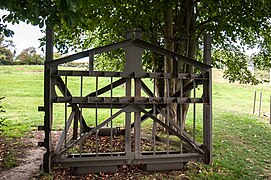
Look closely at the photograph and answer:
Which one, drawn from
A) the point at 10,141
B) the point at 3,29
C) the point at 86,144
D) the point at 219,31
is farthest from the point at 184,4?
the point at 10,141

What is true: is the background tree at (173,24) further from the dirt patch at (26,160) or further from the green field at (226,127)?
the dirt patch at (26,160)

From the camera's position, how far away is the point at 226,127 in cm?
953

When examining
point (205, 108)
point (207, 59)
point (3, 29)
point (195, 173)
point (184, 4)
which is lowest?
point (195, 173)

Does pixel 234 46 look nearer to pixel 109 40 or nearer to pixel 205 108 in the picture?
pixel 109 40

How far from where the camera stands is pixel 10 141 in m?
6.71

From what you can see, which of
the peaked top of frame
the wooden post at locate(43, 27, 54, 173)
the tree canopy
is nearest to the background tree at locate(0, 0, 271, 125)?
the tree canopy

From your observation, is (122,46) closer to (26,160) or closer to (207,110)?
(207,110)

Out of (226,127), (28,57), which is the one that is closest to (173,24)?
(226,127)

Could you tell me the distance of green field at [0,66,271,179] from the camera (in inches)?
207

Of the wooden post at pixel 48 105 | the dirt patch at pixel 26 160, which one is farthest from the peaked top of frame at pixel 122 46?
the dirt patch at pixel 26 160

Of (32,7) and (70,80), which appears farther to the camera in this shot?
(70,80)

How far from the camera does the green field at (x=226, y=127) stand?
5254mm

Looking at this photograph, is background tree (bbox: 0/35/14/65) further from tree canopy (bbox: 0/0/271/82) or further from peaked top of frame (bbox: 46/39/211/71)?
peaked top of frame (bbox: 46/39/211/71)

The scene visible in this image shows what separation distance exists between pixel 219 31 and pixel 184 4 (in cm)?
146
